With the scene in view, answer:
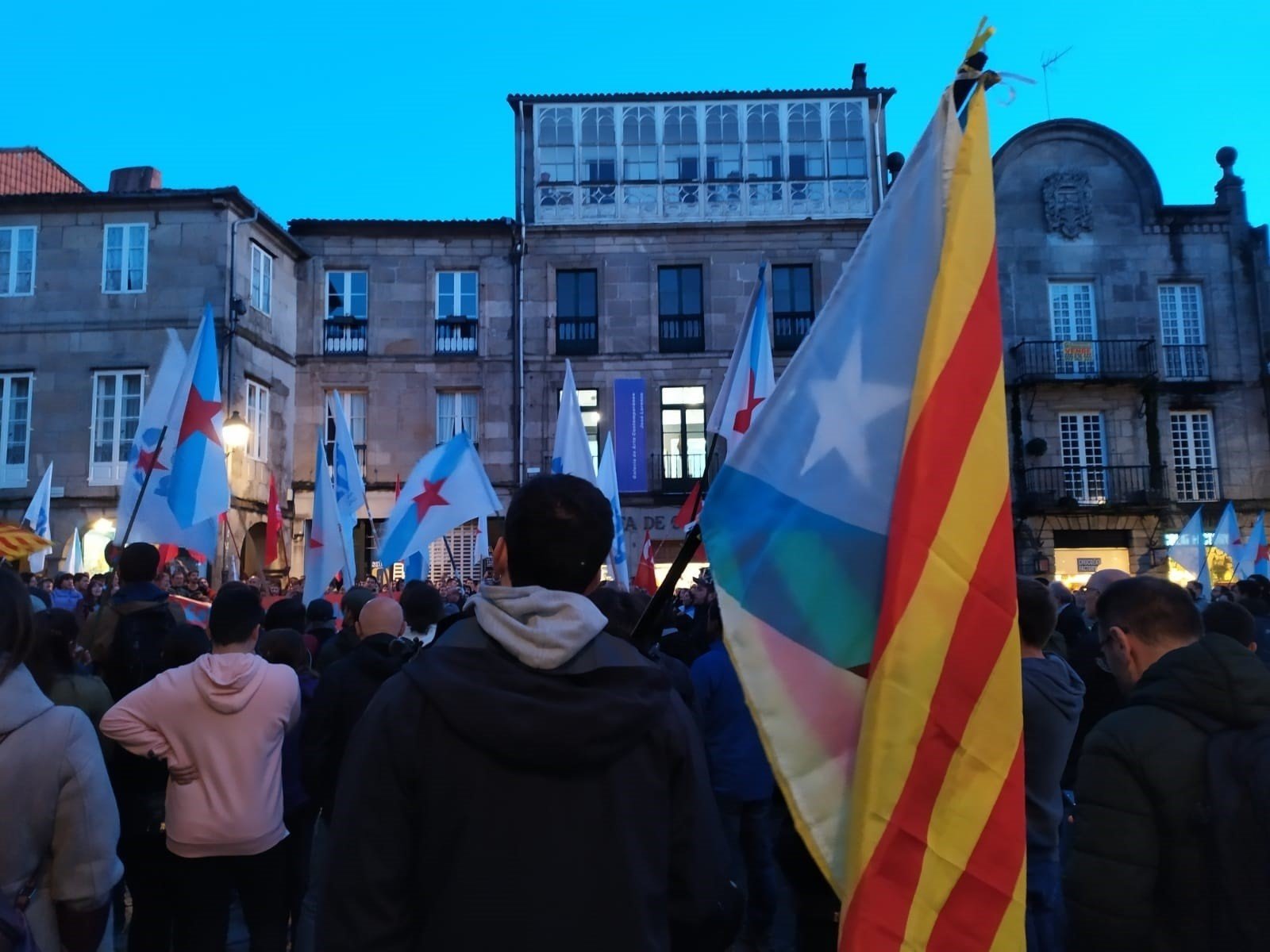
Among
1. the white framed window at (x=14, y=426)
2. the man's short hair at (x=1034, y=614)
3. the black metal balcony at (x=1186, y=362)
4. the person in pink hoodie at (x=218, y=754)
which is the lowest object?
the person in pink hoodie at (x=218, y=754)

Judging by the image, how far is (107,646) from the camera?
5004 millimetres

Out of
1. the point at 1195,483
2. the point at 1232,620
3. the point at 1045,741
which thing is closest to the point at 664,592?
the point at 1045,741

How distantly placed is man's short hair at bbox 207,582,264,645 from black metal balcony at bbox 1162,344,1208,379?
26.2 meters

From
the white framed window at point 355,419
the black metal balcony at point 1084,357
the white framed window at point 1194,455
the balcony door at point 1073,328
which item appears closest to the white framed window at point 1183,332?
the black metal balcony at point 1084,357

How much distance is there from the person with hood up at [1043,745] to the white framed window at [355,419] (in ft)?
69.8

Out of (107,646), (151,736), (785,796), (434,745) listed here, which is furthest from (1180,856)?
(107,646)

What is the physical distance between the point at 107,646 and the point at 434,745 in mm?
3880

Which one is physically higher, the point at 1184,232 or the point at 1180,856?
the point at 1184,232

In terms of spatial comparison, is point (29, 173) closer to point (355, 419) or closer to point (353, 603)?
point (355, 419)

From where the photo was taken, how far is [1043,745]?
369 cm

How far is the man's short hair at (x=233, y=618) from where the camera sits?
12.8ft

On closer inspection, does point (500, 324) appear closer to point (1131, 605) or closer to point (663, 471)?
point (663, 471)

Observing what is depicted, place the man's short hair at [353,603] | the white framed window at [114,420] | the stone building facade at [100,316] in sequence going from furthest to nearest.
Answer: the stone building facade at [100,316]
the white framed window at [114,420]
the man's short hair at [353,603]

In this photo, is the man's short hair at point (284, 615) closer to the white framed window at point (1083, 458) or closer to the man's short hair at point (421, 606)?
the man's short hair at point (421, 606)
